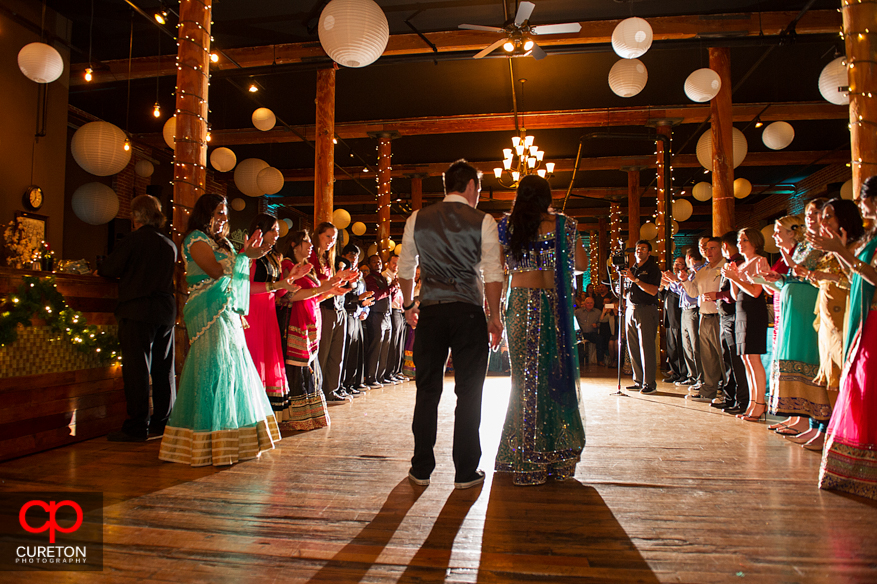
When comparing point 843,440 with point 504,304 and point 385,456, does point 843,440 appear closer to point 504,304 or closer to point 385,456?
point 504,304

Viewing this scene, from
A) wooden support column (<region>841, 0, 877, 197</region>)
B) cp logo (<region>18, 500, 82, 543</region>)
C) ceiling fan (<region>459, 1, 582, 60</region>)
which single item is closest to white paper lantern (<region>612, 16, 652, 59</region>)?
ceiling fan (<region>459, 1, 582, 60</region>)

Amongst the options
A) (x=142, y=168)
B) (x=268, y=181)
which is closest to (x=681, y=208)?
(x=268, y=181)

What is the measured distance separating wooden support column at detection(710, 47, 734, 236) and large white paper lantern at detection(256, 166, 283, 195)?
19.3 feet

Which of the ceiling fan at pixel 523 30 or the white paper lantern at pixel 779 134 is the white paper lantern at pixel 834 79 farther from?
the ceiling fan at pixel 523 30

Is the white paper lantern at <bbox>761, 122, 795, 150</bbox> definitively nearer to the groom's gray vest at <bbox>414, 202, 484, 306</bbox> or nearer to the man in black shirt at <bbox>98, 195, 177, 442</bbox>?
the groom's gray vest at <bbox>414, 202, 484, 306</bbox>

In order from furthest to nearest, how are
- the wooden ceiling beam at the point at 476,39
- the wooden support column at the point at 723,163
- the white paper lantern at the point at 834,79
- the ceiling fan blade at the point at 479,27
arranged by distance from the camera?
the wooden ceiling beam at the point at 476,39 < the wooden support column at the point at 723,163 < the ceiling fan blade at the point at 479,27 < the white paper lantern at the point at 834,79

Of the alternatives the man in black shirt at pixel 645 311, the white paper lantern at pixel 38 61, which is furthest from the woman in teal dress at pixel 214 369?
the man in black shirt at pixel 645 311

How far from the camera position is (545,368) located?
266cm

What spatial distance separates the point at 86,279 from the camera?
11.3 feet

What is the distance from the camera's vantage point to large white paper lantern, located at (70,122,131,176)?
5.88m

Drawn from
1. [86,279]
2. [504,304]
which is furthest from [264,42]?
[504,304]

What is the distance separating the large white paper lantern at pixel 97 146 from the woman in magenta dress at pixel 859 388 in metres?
6.67

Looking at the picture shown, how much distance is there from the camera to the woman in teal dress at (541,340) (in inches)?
103

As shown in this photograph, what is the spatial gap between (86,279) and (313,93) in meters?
6.80
